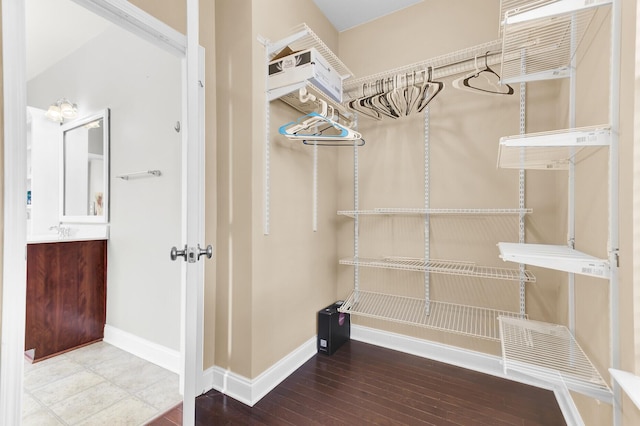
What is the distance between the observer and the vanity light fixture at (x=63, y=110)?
2680 millimetres

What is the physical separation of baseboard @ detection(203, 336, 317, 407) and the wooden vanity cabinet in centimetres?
132

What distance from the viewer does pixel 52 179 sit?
289 centimetres

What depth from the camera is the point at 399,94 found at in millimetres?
1998

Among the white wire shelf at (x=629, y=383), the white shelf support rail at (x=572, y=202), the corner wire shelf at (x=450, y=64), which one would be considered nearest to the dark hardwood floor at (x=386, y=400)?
the white shelf support rail at (x=572, y=202)

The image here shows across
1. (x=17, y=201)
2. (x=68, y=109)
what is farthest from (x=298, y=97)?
(x=68, y=109)

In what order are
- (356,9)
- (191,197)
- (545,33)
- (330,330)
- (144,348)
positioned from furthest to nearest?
(356,9)
(330,330)
(144,348)
(545,33)
(191,197)

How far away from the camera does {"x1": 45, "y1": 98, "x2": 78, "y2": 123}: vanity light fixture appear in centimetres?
268

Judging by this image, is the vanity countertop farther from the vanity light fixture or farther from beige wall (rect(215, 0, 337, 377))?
beige wall (rect(215, 0, 337, 377))

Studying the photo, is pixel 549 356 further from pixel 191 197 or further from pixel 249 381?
pixel 191 197

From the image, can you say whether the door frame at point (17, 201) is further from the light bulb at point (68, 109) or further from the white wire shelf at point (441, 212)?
the light bulb at point (68, 109)

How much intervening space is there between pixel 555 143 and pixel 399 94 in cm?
122

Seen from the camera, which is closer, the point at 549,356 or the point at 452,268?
the point at 549,356

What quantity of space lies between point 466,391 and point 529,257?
1219mm

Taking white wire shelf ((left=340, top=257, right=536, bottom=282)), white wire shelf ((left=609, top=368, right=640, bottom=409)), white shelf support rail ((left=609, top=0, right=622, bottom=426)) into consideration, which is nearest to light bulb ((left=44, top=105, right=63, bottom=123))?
white wire shelf ((left=340, top=257, right=536, bottom=282))
